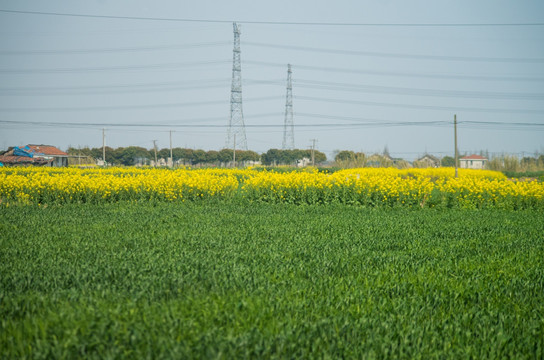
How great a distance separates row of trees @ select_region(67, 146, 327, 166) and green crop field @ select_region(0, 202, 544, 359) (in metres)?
68.9

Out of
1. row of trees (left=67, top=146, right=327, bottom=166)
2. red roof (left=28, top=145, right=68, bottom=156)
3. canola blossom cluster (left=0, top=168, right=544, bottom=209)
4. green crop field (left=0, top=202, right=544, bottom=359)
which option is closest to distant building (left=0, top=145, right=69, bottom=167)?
red roof (left=28, top=145, right=68, bottom=156)

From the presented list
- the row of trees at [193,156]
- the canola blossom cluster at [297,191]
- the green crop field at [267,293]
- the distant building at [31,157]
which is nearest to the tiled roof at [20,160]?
the distant building at [31,157]

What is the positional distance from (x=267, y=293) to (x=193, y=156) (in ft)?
290

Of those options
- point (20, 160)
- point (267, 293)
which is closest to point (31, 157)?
point (20, 160)

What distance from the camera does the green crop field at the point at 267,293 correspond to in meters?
3.66

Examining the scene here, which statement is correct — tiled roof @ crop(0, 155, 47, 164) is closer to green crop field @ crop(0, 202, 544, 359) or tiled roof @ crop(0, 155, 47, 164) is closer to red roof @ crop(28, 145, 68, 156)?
red roof @ crop(28, 145, 68, 156)

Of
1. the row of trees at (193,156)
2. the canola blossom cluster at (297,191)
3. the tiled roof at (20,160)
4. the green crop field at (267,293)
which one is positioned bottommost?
the green crop field at (267,293)

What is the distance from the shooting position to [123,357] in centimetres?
336

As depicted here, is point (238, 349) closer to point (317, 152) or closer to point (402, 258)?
point (402, 258)

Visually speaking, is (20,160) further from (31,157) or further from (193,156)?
(193,156)

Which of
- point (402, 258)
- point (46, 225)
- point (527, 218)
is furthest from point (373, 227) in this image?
point (46, 225)

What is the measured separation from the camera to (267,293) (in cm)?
503

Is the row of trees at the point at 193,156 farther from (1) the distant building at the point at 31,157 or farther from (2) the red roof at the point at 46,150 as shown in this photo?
(1) the distant building at the point at 31,157

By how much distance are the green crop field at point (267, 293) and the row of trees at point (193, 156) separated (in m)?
68.9
